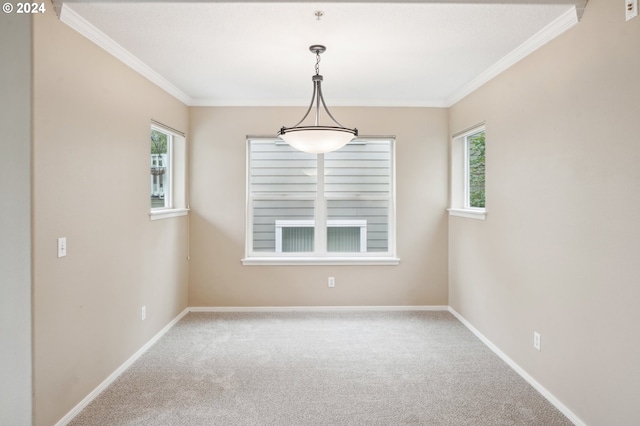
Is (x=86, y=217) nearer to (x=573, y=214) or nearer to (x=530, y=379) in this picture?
(x=573, y=214)

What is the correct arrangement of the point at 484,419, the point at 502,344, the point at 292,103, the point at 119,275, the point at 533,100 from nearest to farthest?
the point at 484,419 → the point at 533,100 → the point at 119,275 → the point at 502,344 → the point at 292,103

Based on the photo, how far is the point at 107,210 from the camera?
9.55 ft

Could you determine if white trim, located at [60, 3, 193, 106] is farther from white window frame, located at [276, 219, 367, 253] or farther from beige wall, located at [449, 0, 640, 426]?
beige wall, located at [449, 0, 640, 426]

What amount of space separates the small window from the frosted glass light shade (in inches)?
70.1

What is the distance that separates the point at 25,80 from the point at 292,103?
9.54 feet

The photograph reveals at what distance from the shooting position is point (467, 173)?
181 inches

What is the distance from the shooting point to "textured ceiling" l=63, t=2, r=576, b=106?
2426 mm

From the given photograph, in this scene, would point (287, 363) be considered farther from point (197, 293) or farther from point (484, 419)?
point (197, 293)

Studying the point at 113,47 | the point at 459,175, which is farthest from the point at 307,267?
the point at 113,47

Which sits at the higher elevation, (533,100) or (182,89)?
(182,89)

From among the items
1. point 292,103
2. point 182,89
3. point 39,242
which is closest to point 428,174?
point 292,103

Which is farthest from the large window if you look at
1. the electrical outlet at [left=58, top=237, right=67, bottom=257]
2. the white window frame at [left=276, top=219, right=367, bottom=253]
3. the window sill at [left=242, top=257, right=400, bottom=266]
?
the electrical outlet at [left=58, top=237, right=67, bottom=257]

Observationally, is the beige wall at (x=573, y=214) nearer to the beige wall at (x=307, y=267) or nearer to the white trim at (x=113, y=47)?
the beige wall at (x=307, y=267)

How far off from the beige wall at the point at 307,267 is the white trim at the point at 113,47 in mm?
783
